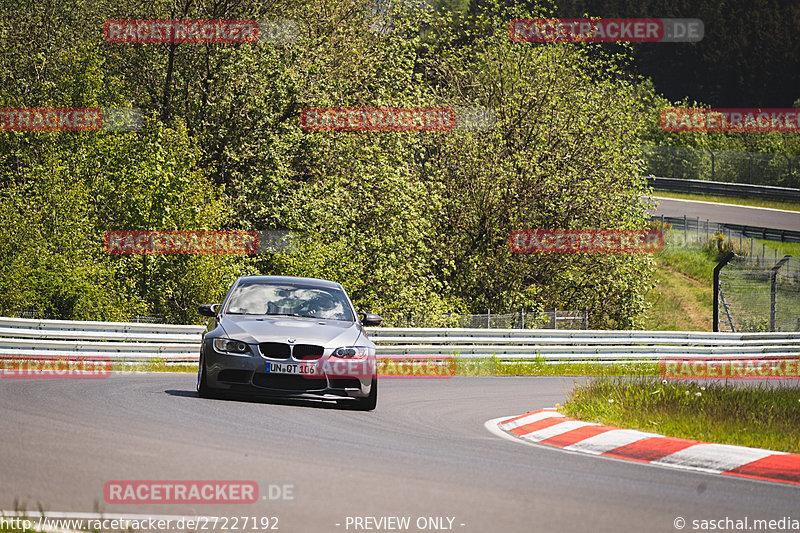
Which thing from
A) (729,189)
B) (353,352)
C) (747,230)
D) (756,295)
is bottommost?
(353,352)

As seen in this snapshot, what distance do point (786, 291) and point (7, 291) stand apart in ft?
102

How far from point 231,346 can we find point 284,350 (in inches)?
22.5

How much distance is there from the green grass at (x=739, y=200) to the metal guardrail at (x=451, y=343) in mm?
35219

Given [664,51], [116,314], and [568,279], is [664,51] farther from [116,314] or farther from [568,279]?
[116,314]

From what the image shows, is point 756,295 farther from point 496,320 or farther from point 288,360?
point 288,360

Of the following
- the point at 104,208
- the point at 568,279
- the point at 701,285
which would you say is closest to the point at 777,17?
the point at 701,285

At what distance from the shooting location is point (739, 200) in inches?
2645

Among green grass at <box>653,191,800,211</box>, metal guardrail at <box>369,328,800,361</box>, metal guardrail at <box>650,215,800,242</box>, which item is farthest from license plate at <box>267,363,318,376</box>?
green grass at <box>653,191,800,211</box>

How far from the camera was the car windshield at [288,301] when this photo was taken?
42.2 feet

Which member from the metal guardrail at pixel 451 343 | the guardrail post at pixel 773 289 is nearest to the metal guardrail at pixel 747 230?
the guardrail post at pixel 773 289

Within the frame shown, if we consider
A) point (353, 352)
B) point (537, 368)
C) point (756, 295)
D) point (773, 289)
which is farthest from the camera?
point (756, 295)

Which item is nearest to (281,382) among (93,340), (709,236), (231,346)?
(231,346)

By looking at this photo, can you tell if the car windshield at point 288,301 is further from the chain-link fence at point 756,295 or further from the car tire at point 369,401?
the chain-link fence at point 756,295

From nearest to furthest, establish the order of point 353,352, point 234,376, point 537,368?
point 234,376 → point 353,352 → point 537,368
